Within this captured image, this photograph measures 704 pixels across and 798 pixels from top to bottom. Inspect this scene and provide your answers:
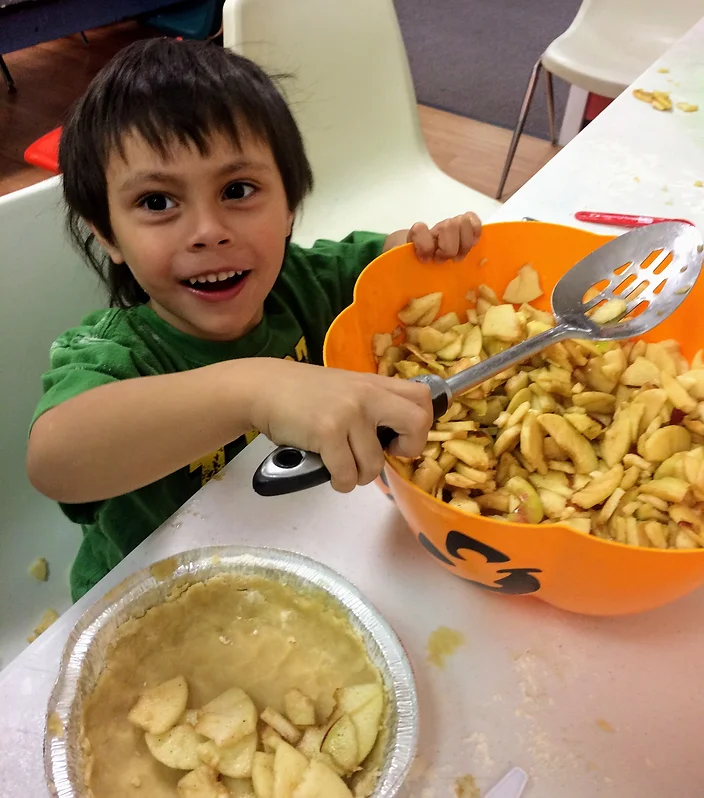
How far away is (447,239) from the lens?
2.13 feet

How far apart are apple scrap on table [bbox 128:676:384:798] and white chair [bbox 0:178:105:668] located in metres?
0.39

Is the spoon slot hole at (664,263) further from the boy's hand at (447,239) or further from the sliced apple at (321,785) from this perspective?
the sliced apple at (321,785)

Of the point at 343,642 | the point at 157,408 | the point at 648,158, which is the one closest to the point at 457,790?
the point at 343,642

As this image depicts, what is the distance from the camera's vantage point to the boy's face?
595mm

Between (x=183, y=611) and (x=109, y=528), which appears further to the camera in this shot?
(x=109, y=528)

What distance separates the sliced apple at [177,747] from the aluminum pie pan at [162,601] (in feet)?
0.15

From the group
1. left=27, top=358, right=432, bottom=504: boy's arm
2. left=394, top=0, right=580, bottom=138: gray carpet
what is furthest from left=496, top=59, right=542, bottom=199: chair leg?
left=27, top=358, right=432, bottom=504: boy's arm

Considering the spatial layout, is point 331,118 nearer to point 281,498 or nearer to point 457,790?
point 281,498

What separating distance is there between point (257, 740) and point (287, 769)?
0.11ft

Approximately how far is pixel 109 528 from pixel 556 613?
1.38ft

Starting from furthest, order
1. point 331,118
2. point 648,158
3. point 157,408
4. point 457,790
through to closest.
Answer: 1. point 331,118
2. point 648,158
3. point 157,408
4. point 457,790

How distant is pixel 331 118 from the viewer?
1227mm

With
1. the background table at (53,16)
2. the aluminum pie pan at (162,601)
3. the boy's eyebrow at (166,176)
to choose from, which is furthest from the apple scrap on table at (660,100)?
the background table at (53,16)

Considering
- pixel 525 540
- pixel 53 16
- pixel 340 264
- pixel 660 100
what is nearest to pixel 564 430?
pixel 525 540
